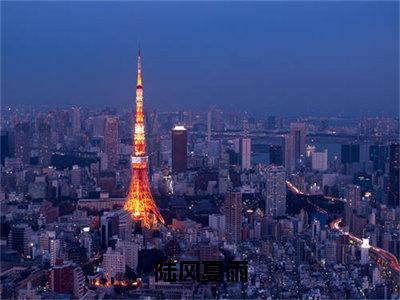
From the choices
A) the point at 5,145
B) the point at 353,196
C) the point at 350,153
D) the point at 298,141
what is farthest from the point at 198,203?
the point at 5,145

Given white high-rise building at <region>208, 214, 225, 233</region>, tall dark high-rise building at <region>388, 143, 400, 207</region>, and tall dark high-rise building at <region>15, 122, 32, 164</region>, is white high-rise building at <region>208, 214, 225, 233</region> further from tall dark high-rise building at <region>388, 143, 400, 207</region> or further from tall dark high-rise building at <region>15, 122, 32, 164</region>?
tall dark high-rise building at <region>15, 122, 32, 164</region>

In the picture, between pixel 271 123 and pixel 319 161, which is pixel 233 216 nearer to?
pixel 271 123

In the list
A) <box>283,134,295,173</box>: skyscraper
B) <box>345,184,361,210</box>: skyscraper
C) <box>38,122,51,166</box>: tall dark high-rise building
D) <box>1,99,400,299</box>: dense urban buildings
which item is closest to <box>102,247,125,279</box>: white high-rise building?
<box>1,99,400,299</box>: dense urban buildings

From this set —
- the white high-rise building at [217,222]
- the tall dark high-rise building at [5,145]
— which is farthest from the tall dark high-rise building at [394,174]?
the tall dark high-rise building at [5,145]

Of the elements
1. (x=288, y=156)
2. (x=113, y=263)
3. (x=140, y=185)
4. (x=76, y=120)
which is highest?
(x=76, y=120)

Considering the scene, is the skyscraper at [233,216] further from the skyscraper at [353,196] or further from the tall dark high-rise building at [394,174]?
the tall dark high-rise building at [394,174]

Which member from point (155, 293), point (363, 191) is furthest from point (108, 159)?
point (155, 293)
